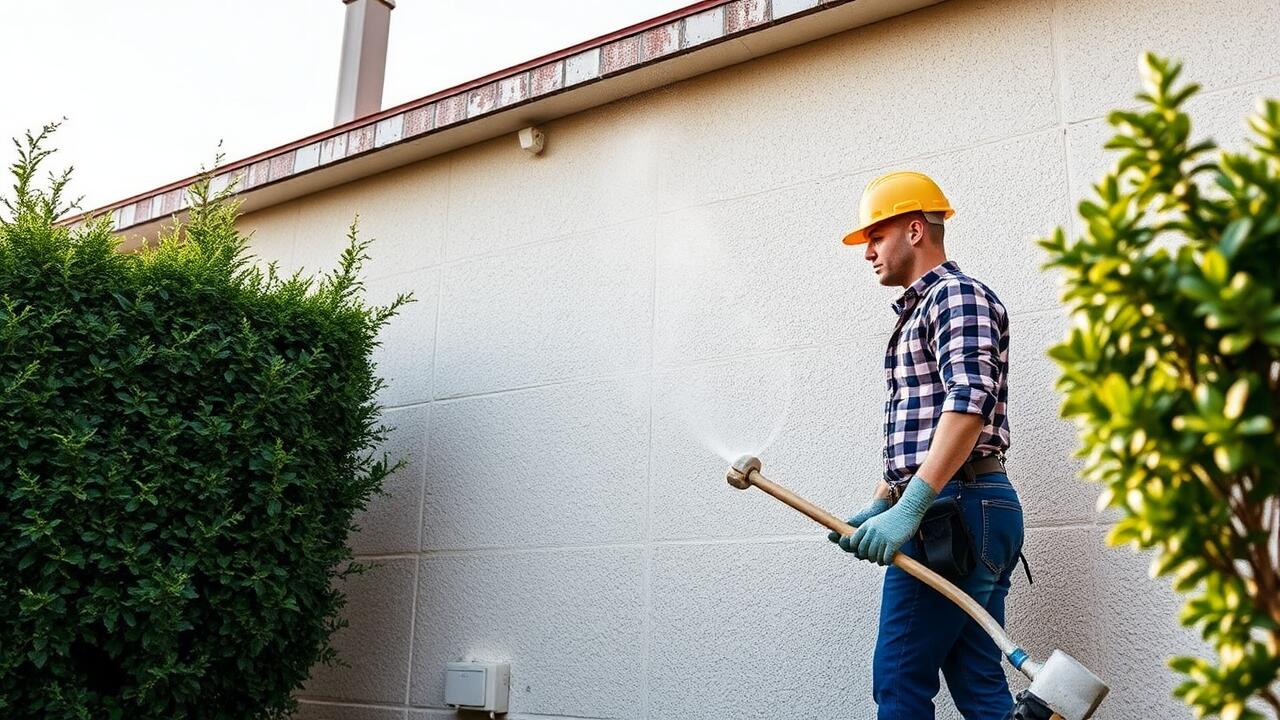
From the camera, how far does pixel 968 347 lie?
2904 mm

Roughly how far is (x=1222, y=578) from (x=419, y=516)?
4.08 m

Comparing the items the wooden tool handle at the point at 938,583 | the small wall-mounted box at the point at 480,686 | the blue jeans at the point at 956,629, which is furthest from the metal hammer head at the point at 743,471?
the small wall-mounted box at the point at 480,686

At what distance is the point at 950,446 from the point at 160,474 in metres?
2.71

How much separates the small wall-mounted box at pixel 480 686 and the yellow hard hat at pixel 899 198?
2.37m

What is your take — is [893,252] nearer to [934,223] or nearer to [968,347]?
[934,223]

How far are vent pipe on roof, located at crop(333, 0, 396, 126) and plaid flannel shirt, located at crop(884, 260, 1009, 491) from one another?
457 cm

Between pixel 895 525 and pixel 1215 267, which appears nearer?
pixel 1215 267

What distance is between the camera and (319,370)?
453 cm

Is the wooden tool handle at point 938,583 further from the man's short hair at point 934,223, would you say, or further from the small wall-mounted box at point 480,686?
the small wall-mounted box at point 480,686

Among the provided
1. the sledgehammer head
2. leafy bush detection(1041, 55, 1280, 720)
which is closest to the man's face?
the sledgehammer head

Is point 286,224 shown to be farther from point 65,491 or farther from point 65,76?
point 65,76

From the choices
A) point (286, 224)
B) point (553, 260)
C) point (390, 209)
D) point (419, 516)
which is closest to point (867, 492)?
point (553, 260)

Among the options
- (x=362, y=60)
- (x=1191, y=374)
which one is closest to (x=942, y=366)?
(x=1191, y=374)

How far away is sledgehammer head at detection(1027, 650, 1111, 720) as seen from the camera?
8.41ft
